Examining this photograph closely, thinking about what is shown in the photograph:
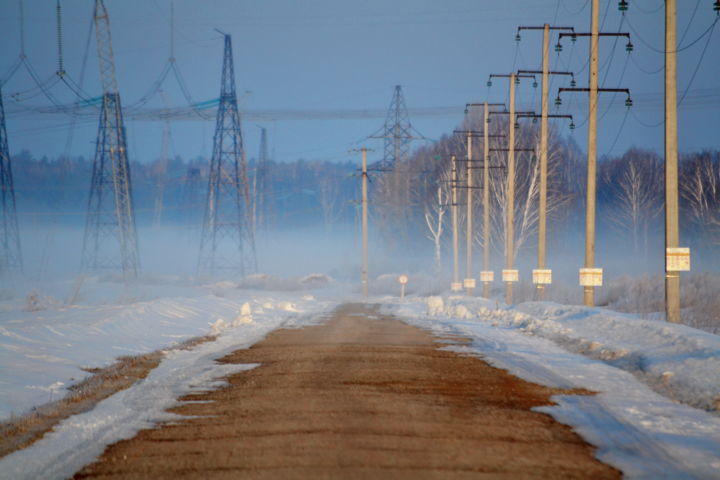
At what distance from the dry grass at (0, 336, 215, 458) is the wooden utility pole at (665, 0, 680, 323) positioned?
37.6 feet

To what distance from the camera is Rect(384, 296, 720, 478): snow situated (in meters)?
6.55

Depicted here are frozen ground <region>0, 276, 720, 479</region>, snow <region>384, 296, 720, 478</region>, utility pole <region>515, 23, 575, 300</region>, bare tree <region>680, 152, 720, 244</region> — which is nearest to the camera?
snow <region>384, 296, 720, 478</region>

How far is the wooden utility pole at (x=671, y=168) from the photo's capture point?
16.9m

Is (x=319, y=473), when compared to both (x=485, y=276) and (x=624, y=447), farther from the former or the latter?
(x=485, y=276)

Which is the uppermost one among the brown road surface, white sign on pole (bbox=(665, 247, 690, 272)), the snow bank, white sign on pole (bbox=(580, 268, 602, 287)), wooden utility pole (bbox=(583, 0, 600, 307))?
wooden utility pole (bbox=(583, 0, 600, 307))

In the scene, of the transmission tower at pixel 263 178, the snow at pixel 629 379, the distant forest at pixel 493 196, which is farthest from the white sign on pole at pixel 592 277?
the transmission tower at pixel 263 178

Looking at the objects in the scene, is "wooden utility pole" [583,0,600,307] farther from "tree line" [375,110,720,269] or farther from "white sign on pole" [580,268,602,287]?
"tree line" [375,110,720,269]

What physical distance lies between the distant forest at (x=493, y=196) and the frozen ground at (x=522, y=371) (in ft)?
114

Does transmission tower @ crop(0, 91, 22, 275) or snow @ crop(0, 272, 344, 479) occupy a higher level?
transmission tower @ crop(0, 91, 22, 275)

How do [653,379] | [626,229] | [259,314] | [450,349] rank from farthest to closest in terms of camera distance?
1. [626,229]
2. [259,314]
3. [450,349]
4. [653,379]

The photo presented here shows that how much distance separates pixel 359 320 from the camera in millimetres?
25922

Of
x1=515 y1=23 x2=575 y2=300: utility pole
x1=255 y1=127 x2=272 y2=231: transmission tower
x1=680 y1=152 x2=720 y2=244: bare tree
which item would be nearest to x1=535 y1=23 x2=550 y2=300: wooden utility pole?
x1=515 y1=23 x2=575 y2=300: utility pole

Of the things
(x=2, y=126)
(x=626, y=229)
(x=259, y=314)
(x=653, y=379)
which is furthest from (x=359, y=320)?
(x=626, y=229)

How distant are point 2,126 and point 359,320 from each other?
35702 millimetres
